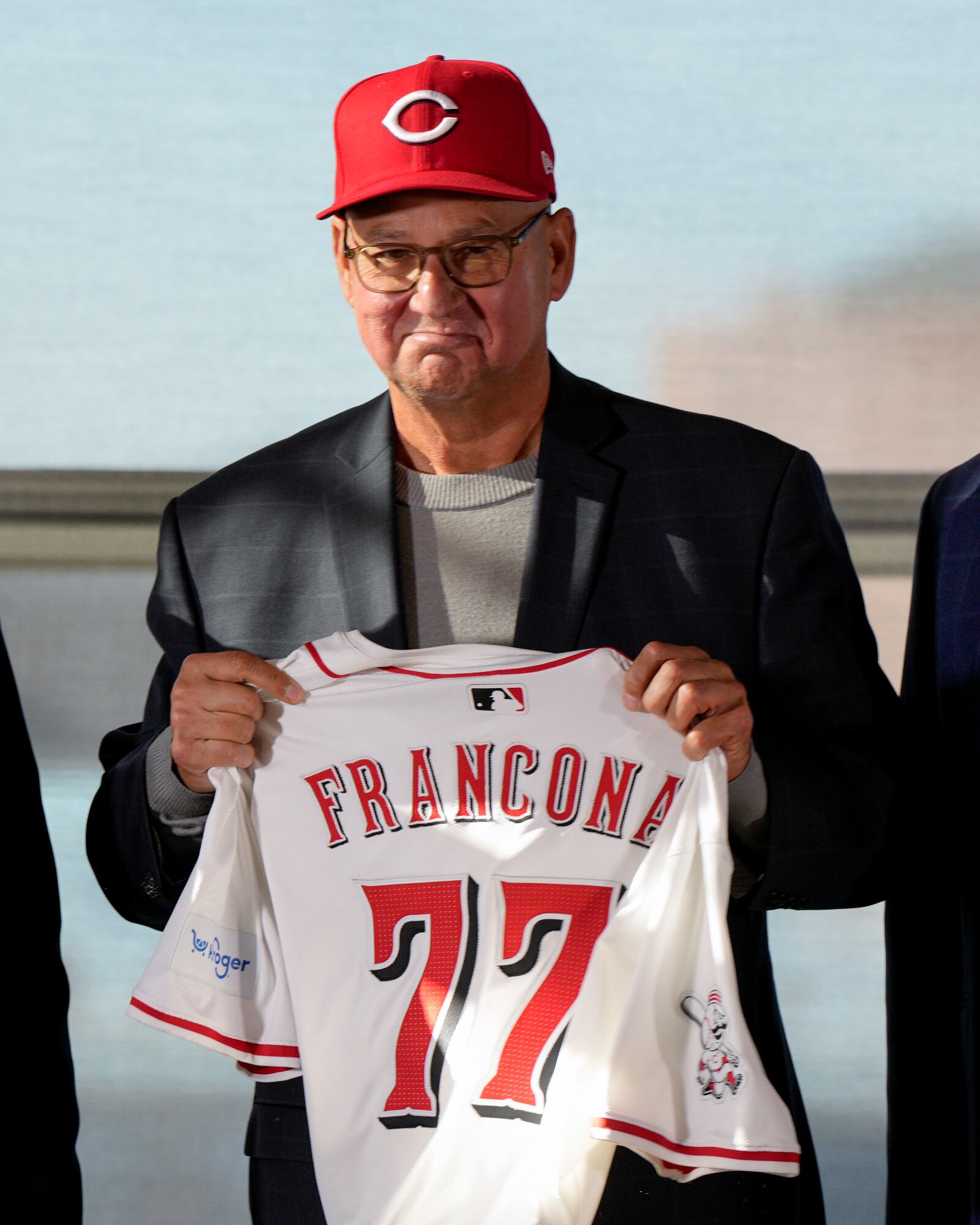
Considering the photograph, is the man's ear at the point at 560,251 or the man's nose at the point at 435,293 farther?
the man's ear at the point at 560,251

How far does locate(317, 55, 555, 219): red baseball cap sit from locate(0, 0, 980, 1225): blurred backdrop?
144 cm

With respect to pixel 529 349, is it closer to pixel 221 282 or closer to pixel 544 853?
pixel 544 853

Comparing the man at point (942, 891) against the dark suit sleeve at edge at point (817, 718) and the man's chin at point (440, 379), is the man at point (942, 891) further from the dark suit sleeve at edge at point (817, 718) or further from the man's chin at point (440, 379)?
the man's chin at point (440, 379)

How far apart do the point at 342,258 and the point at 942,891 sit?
0.98 meters

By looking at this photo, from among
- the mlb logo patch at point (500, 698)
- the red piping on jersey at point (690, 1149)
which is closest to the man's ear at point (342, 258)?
the mlb logo patch at point (500, 698)

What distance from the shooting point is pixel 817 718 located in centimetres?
148

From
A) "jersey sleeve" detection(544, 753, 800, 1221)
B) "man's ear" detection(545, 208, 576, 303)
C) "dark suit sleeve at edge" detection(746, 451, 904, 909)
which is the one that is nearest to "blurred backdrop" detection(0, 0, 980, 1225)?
"man's ear" detection(545, 208, 576, 303)

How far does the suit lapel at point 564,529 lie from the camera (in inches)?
59.2

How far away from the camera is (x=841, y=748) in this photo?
4.78ft

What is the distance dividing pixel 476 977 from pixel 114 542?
1.94 meters

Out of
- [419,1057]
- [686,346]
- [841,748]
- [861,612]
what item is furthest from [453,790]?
[686,346]

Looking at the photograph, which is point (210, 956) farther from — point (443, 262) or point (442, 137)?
point (442, 137)

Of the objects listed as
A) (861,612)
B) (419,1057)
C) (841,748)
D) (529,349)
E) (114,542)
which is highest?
(114,542)

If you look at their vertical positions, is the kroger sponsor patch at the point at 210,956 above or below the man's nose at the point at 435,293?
below
